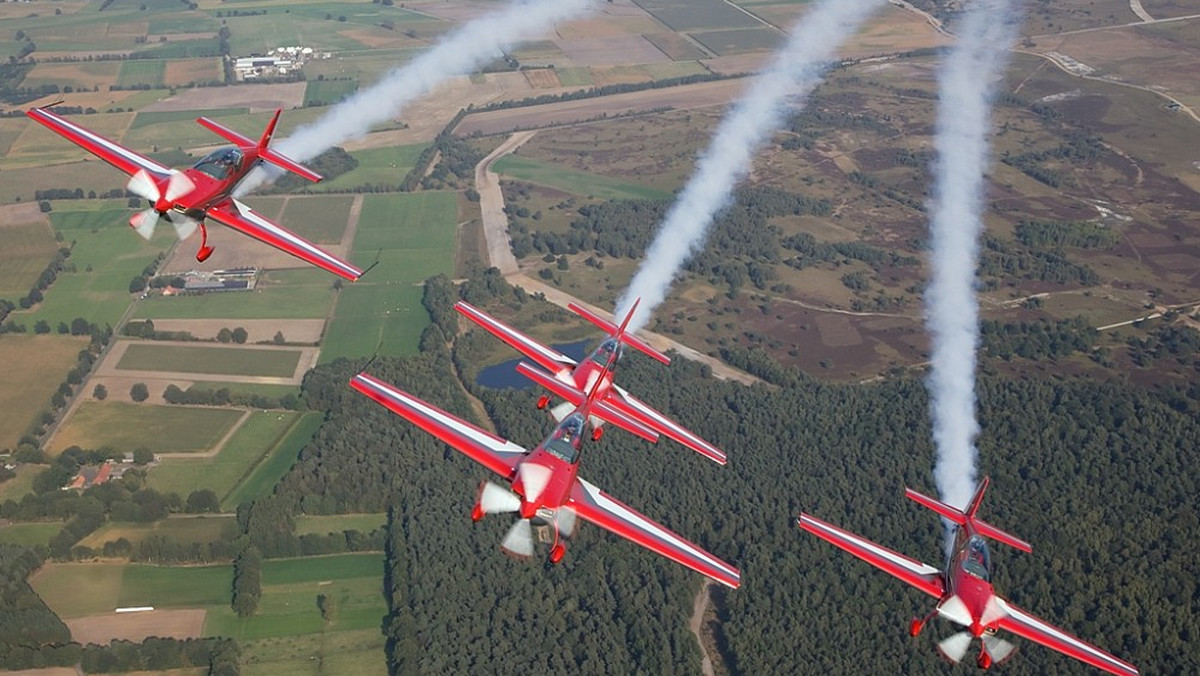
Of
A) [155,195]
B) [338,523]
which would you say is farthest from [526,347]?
[338,523]

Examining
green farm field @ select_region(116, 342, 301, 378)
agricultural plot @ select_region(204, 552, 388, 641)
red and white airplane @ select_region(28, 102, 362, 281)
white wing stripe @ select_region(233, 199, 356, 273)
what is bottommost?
green farm field @ select_region(116, 342, 301, 378)

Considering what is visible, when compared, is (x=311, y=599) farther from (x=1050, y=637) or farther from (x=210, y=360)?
(x=1050, y=637)

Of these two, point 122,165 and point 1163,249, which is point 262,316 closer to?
point 122,165

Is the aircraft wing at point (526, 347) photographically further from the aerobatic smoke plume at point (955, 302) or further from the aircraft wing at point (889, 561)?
the aerobatic smoke plume at point (955, 302)

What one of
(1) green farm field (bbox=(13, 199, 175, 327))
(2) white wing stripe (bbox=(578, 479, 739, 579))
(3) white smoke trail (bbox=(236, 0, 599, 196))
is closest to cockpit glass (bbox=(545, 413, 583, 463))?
(2) white wing stripe (bbox=(578, 479, 739, 579))

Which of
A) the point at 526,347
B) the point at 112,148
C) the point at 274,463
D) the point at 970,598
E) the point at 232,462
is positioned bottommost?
the point at 274,463

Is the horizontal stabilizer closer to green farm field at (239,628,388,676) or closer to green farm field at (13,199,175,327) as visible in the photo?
green farm field at (239,628,388,676)

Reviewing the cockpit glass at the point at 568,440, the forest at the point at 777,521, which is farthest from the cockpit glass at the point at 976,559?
the forest at the point at 777,521

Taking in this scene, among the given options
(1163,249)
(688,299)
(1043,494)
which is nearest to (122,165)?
(1043,494)
